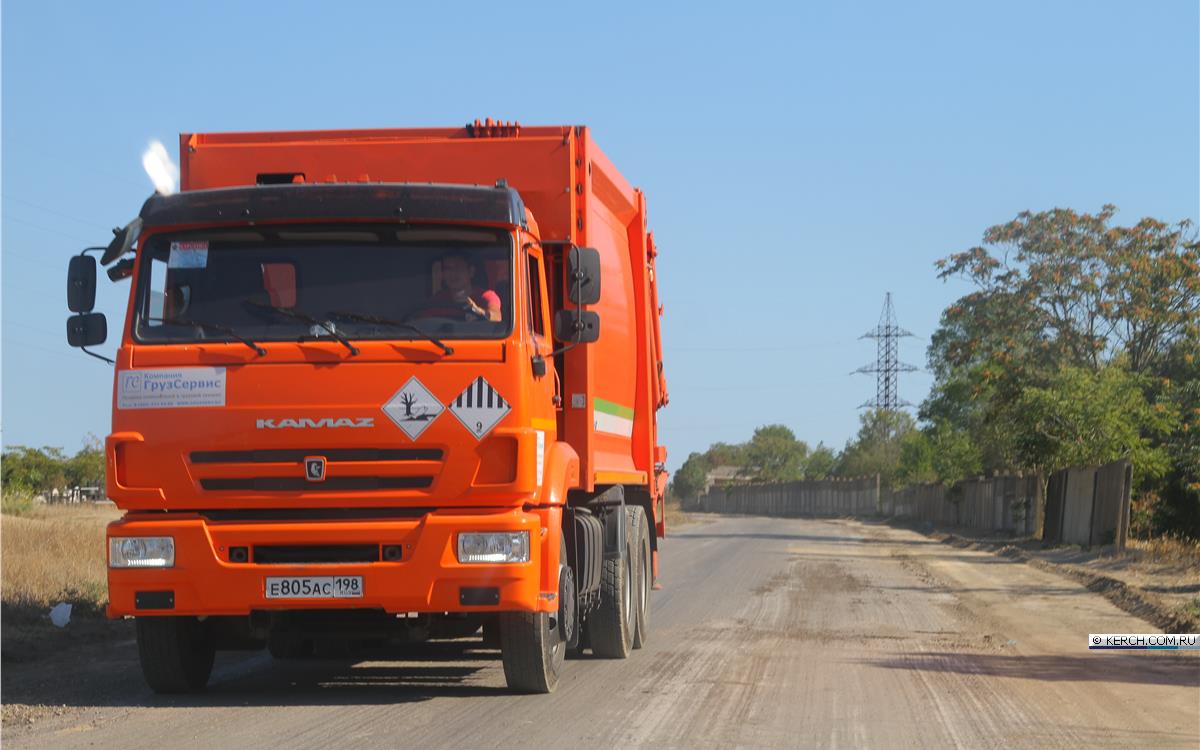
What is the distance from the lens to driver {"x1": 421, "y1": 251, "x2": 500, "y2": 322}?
8.84 metres

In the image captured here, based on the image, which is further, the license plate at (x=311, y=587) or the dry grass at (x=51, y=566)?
the dry grass at (x=51, y=566)

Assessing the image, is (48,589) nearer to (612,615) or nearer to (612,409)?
(612,615)

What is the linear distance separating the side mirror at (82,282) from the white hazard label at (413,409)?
7.31 feet

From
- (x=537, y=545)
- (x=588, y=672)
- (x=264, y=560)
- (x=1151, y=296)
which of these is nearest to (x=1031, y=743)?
(x=537, y=545)

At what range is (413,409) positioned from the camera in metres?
8.55

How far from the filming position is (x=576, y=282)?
30.5 feet

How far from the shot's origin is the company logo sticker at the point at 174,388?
28.1 feet

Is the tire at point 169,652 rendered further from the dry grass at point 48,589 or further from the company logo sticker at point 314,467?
the dry grass at point 48,589

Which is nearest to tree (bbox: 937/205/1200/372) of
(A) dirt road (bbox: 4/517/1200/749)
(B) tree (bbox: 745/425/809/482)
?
(A) dirt road (bbox: 4/517/1200/749)

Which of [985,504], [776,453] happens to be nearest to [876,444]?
[776,453]

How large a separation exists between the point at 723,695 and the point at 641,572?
11.2ft

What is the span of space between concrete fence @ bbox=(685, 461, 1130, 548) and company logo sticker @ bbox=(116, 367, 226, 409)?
23.4m

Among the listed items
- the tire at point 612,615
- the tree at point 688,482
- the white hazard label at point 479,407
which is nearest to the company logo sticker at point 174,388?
the white hazard label at point 479,407

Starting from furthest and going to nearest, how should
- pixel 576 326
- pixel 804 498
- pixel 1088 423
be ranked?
pixel 804 498 → pixel 1088 423 → pixel 576 326
